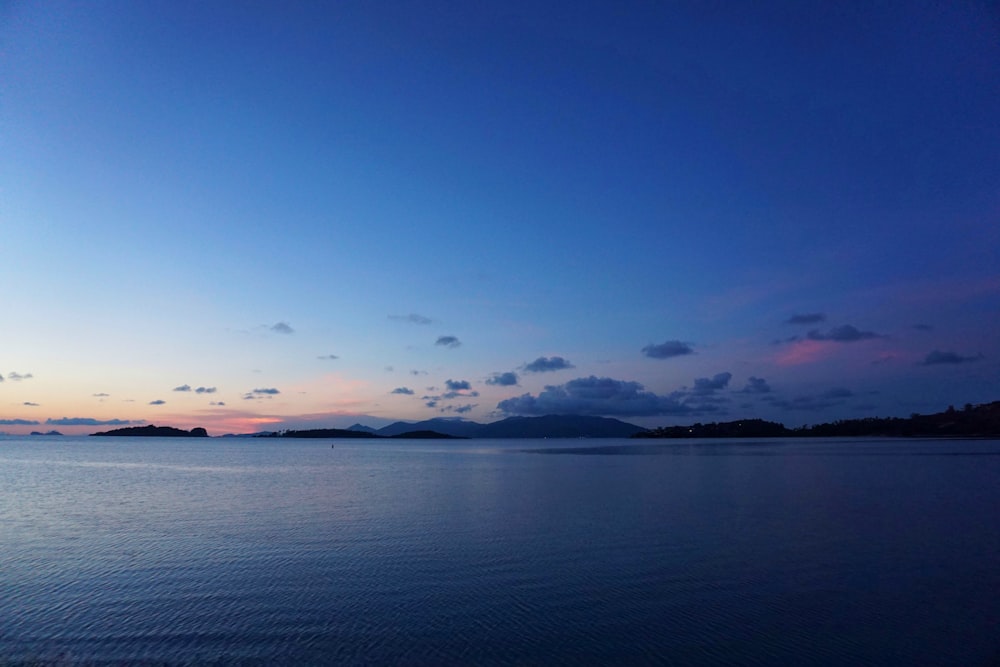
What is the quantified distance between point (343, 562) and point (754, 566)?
40.6 ft

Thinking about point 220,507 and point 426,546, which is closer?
point 426,546

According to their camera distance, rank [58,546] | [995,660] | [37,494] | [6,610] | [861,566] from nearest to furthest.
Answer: [995,660], [6,610], [861,566], [58,546], [37,494]

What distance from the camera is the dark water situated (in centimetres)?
1153

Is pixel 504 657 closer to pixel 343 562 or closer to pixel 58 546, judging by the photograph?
pixel 343 562

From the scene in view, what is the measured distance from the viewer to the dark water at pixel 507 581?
454 inches

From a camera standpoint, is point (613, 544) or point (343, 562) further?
point (613, 544)

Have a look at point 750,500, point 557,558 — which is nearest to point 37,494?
point 557,558

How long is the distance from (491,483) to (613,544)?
2575 cm

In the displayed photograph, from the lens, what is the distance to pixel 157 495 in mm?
37562

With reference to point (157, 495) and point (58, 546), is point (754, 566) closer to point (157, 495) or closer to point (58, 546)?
point (58, 546)

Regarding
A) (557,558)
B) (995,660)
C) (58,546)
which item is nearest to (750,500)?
(557,558)

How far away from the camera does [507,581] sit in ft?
53.1

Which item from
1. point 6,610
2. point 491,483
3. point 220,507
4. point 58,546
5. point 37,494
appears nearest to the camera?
point 6,610

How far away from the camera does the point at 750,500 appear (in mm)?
32906
